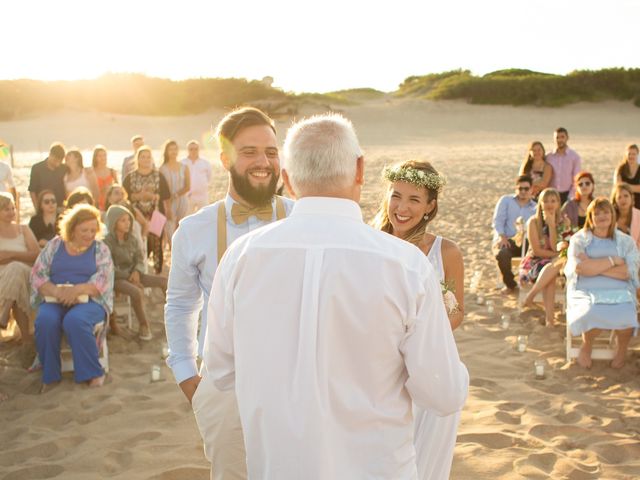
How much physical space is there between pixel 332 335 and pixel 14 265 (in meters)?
5.91

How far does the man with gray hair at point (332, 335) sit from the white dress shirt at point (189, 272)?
982mm

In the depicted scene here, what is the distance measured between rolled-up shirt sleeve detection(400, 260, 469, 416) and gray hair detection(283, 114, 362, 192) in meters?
0.38

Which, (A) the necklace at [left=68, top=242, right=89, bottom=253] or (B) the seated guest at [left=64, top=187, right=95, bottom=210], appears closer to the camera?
(A) the necklace at [left=68, top=242, right=89, bottom=253]

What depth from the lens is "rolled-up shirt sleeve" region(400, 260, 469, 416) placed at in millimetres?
2053

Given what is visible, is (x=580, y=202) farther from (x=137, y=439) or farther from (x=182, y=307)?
(x=182, y=307)

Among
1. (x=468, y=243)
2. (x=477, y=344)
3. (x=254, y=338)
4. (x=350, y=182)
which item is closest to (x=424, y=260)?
(x=350, y=182)

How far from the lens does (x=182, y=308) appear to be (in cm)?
324

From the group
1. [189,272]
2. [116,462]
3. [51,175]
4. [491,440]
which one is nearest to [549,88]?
[51,175]

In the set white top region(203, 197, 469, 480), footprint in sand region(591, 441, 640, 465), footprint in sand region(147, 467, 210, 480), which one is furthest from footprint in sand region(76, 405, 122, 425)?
white top region(203, 197, 469, 480)

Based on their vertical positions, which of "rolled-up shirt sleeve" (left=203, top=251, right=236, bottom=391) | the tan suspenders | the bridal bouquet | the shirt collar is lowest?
the bridal bouquet

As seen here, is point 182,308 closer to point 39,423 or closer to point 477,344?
point 39,423

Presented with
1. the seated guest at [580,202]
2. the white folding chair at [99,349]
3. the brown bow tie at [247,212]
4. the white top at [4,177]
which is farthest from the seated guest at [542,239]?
the white top at [4,177]

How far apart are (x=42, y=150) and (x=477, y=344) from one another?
28.5 m

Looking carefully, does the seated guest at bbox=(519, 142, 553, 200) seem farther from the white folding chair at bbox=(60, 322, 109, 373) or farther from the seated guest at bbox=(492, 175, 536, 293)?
the white folding chair at bbox=(60, 322, 109, 373)
